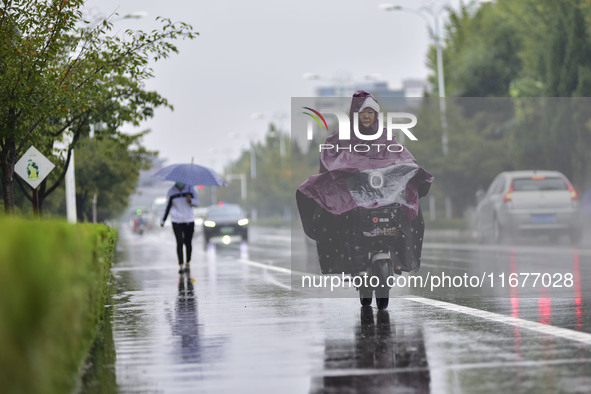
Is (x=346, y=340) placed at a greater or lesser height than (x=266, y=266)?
lesser

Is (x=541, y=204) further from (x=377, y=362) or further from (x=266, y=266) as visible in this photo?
(x=377, y=362)

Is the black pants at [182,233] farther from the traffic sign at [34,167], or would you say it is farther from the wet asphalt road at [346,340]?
the traffic sign at [34,167]

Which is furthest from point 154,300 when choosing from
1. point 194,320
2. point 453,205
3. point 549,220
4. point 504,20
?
point 504,20

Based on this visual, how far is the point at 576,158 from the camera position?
38.1 metres

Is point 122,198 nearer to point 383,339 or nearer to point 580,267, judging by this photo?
point 580,267

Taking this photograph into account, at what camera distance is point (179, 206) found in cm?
1783

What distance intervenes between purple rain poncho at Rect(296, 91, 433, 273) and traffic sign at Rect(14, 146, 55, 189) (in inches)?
403

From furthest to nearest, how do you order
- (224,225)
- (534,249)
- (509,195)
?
(224,225) < (509,195) < (534,249)

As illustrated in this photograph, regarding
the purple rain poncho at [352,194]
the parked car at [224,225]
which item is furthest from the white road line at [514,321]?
the parked car at [224,225]

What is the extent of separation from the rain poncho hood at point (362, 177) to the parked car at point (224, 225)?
89.7 ft

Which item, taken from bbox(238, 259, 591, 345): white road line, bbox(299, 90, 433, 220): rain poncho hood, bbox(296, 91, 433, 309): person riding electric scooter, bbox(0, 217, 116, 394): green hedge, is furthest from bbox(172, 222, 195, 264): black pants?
bbox(0, 217, 116, 394): green hedge

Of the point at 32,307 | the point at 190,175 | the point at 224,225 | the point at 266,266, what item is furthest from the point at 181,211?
the point at 224,225

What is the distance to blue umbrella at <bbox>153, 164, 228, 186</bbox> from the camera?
18.3 m

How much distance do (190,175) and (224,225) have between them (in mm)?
20282
